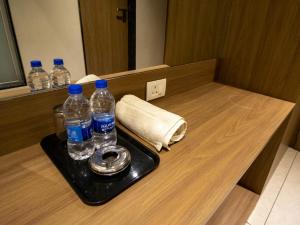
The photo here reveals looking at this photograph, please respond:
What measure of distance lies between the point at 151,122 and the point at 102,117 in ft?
0.56

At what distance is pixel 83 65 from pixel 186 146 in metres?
0.48

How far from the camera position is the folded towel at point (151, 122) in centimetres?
68

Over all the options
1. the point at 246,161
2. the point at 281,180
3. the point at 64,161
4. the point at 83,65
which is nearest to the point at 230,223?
the point at 281,180

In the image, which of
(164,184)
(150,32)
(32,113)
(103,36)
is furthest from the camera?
(150,32)

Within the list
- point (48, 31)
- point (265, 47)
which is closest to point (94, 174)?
point (48, 31)

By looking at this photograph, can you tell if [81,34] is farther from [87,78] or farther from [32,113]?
[32,113]

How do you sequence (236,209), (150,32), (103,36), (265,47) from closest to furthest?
(103,36)
(150,32)
(265,47)
(236,209)

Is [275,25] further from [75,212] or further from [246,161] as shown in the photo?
[75,212]

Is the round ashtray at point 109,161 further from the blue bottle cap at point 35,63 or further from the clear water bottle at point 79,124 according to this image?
the blue bottle cap at point 35,63

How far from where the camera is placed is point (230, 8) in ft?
4.09

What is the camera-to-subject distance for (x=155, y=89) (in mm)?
1023

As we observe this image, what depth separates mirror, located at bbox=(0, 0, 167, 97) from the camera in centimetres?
58

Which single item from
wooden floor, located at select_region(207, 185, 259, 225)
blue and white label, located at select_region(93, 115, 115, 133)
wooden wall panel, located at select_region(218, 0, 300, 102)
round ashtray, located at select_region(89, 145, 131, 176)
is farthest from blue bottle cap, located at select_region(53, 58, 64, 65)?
wooden floor, located at select_region(207, 185, 259, 225)

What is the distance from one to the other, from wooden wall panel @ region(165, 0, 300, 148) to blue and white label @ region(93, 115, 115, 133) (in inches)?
21.8
